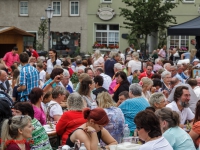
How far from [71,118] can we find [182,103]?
281 centimetres

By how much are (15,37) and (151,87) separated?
15969 mm

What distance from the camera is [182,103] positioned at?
431 inches

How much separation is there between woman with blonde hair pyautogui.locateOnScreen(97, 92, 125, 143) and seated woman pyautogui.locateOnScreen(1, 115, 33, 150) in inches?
101

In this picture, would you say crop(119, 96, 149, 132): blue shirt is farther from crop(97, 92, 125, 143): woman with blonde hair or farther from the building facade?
the building facade

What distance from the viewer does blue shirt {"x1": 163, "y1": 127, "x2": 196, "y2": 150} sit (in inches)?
309

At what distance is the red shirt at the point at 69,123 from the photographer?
8992 millimetres

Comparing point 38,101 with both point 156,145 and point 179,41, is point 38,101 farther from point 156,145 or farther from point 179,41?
point 179,41

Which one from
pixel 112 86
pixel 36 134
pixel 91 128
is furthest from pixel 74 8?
pixel 91 128

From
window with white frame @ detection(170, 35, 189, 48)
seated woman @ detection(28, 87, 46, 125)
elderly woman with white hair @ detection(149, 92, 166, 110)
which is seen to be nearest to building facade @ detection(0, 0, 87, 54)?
window with white frame @ detection(170, 35, 189, 48)

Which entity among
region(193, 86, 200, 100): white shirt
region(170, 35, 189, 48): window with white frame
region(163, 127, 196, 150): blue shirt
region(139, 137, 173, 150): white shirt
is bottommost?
region(163, 127, 196, 150): blue shirt

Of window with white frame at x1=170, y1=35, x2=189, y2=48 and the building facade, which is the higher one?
the building facade

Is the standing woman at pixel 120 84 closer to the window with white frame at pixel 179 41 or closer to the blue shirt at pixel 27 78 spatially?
the blue shirt at pixel 27 78

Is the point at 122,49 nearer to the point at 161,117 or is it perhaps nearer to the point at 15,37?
the point at 15,37

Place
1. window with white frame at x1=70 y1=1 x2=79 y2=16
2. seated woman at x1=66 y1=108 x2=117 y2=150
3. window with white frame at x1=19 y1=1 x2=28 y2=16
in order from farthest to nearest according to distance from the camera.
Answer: window with white frame at x1=19 y1=1 x2=28 y2=16 < window with white frame at x1=70 y1=1 x2=79 y2=16 < seated woman at x1=66 y1=108 x2=117 y2=150
